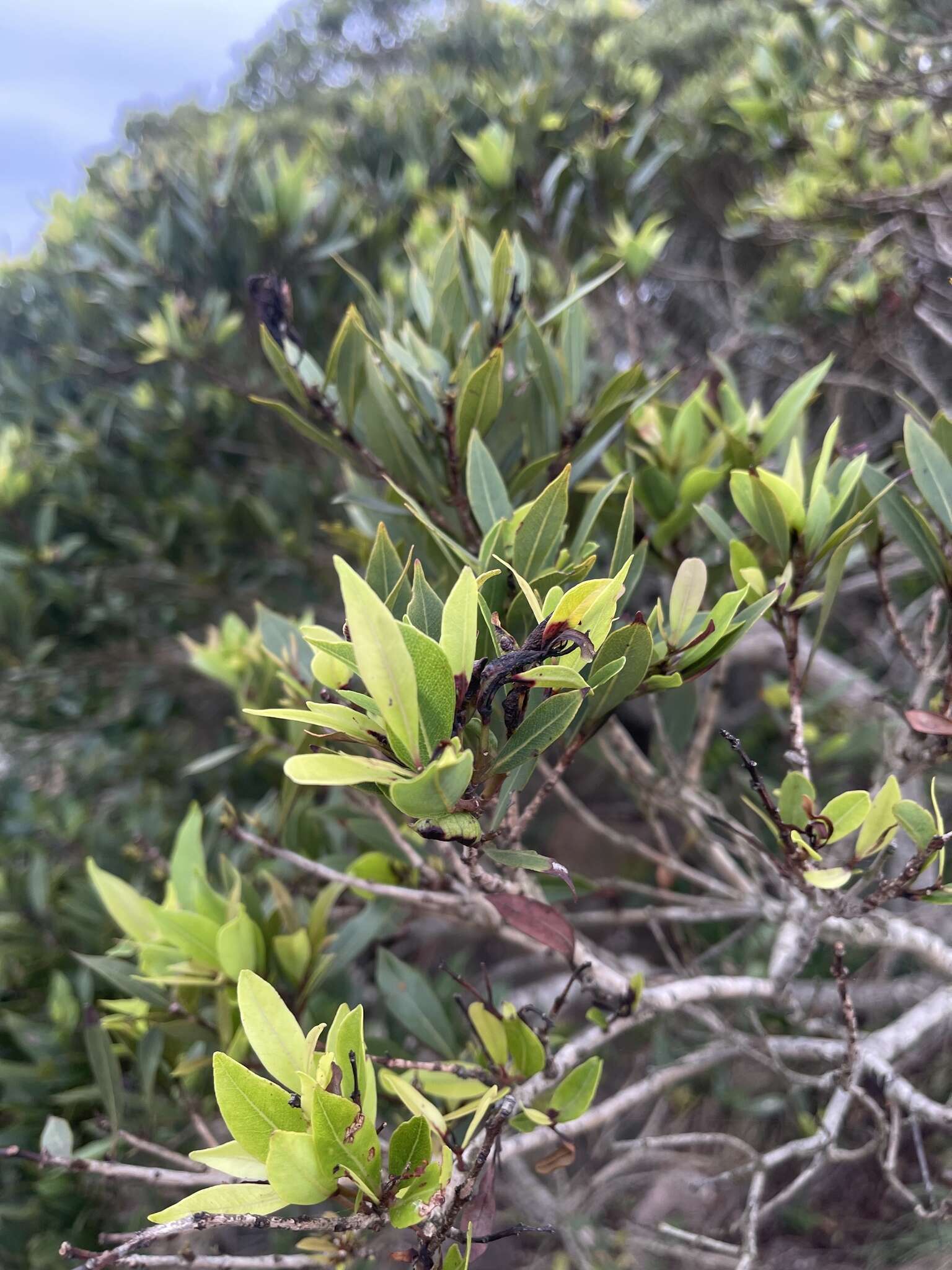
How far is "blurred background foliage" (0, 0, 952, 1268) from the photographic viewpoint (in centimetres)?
232

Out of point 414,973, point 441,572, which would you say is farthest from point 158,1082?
point 441,572

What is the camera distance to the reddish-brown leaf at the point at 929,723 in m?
0.85

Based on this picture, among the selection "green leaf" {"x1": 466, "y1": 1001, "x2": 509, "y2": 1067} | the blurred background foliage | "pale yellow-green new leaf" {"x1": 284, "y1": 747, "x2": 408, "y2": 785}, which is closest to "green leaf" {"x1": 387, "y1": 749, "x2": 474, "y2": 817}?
"pale yellow-green new leaf" {"x1": 284, "y1": 747, "x2": 408, "y2": 785}

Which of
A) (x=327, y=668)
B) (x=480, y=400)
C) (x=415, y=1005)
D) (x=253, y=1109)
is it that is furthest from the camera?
(x=415, y=1005)

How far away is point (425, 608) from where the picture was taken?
70 centimetres

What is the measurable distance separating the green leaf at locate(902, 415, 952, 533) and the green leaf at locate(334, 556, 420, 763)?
29.5 inches

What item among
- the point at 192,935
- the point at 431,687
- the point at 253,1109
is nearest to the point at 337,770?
the point at 431,687

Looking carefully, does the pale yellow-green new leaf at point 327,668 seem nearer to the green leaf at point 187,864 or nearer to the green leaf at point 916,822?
the green leaf at point 187,864

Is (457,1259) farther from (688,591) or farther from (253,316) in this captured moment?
(253,316)

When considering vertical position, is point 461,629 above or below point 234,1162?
above

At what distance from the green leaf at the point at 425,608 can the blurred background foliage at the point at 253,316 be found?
109 cm

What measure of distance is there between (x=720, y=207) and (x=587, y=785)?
3.34 metres

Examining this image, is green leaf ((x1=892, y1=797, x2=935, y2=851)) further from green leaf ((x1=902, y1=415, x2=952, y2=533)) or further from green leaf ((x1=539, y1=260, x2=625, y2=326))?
green leaf ((x1=539, y1=260, x2=625, y2=326))

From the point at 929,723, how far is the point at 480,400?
73 centimetres
